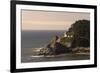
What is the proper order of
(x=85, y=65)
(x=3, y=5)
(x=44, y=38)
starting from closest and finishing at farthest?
(x=3, y=5) → (x=44, y=38) → (x=85, y=65)

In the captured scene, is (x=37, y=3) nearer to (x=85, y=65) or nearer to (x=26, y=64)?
(x=26, y=64)

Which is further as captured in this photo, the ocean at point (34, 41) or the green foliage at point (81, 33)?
the green foliage at point (81, 33)

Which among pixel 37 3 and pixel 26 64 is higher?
pixel 37 3

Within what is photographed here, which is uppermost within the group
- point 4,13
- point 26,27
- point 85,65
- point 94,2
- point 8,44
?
point 94,2

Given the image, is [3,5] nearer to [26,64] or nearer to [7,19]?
[7,19]

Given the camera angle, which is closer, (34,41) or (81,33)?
(34,41)

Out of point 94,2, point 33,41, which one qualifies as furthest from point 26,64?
point 94,2

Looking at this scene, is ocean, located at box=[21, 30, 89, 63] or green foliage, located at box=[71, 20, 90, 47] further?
green foliage, located at box=[71, 20, 90, 47]

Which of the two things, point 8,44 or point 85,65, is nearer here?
point 8,44

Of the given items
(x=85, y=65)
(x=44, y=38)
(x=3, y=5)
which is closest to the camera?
(x=3, y=5)
